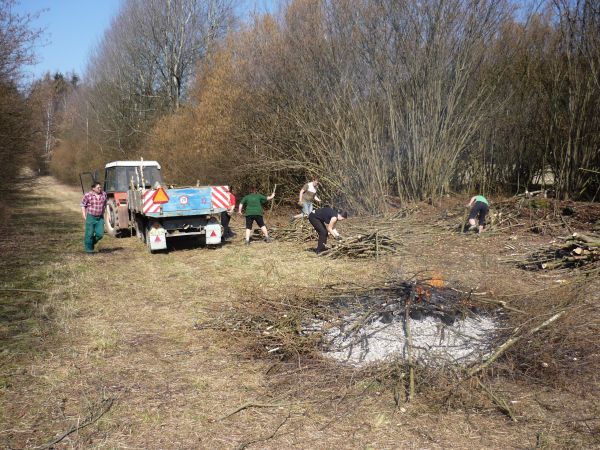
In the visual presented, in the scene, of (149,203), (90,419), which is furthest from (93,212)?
(90,419)

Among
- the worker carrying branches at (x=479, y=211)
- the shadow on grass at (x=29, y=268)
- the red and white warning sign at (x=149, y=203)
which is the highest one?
the red and white warning sign at (x=149, y=203)

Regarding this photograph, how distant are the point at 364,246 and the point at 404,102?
5780 millimetres

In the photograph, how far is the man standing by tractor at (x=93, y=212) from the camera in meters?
11.2

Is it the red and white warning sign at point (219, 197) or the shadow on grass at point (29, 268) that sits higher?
the red and white warning sign at point (219, 197)

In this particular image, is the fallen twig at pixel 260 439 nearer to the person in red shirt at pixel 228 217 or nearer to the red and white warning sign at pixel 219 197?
the red and white warning sign at pixel 219 197

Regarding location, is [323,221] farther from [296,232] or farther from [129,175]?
[129,175]

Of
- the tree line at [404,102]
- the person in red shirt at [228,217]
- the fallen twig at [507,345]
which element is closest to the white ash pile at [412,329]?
the fallen twig at [507,345]

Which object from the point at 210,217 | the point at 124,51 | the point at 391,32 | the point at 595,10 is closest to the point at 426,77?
the point at 391,32

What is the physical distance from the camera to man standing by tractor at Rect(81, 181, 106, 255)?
11211 millimetres

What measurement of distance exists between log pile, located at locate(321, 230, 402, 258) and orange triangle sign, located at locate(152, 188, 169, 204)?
137 inches

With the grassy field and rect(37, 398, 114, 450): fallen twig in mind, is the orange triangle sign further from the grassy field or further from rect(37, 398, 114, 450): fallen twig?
rect(37, 398, 114, 450): fallen twig

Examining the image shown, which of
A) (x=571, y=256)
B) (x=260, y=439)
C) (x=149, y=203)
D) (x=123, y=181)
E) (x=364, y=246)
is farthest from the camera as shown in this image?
(x=123, y=181)

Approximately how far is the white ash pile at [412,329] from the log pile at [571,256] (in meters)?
3.59

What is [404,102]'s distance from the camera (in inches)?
573
